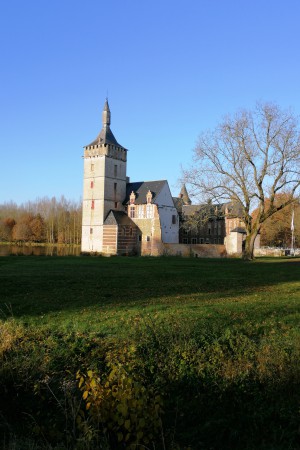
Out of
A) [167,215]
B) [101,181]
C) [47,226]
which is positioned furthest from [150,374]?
[47,226]

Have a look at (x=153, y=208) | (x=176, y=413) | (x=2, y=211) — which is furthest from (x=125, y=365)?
(x=2, y=211)

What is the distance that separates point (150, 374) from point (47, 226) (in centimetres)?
8277

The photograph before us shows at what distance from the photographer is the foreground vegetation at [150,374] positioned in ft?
17.5

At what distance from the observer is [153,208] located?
5128 centimetres

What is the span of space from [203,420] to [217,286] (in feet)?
28.9

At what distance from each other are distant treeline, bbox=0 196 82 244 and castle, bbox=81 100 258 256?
1272 inches

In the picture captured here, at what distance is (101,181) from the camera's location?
51.2 meters

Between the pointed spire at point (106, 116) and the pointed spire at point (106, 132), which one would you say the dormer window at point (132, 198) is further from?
the pointed spire at point (106, 116)

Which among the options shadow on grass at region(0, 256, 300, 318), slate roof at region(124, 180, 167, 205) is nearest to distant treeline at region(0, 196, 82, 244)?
slate roof at region(124, 180, 167, 205)

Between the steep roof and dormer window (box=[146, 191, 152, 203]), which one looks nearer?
dormer window (box=[146, 191, 152, 203])

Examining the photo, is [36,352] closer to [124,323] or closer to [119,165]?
[124,323]

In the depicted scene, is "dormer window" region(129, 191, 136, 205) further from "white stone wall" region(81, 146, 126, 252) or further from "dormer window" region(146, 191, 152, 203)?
"dormer window" region(146, 191, 152, 203)

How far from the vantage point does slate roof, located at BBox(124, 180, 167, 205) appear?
52.3m

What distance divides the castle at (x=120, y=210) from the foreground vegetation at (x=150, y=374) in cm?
3927
